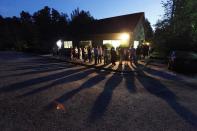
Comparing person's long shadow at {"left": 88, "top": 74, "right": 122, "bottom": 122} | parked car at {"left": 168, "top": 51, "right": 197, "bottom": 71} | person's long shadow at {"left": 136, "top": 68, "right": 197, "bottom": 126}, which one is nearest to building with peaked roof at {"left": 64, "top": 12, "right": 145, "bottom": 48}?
parked car at {"left": 168, "top": 51, "right": 197, "bottom": 71}

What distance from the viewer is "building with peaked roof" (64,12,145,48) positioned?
3078 centimetres

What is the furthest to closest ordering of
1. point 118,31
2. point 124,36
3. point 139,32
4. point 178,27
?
point 139,32, point 118,31, point 124,36, point 178,27

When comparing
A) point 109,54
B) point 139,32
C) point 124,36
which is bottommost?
point 109,54

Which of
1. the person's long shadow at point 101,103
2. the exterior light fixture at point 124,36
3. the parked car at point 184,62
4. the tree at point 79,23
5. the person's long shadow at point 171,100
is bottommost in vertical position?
the person's long shadow at point 171,100

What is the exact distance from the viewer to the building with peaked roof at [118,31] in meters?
30.8

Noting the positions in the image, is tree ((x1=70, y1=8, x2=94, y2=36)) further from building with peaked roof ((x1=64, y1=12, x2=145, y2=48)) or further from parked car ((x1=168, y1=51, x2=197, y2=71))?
parked car ((x1=168, y1=51, x2=197, y2=71))

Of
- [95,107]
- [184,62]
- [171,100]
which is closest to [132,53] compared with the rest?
[184,62]

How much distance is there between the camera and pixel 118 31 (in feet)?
105

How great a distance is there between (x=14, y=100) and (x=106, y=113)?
3.29 metres

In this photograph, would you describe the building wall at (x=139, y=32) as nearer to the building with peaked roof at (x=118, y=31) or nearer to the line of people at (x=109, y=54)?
the building with peaked roof at (x=118, y=31)

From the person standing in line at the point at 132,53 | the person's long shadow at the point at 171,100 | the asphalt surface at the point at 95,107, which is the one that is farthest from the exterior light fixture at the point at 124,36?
the asphalt surface at the point at 95,107

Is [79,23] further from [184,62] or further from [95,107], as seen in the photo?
[95,107]

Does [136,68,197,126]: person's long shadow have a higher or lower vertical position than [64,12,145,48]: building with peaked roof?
lower

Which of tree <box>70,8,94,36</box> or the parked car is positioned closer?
the parked car
